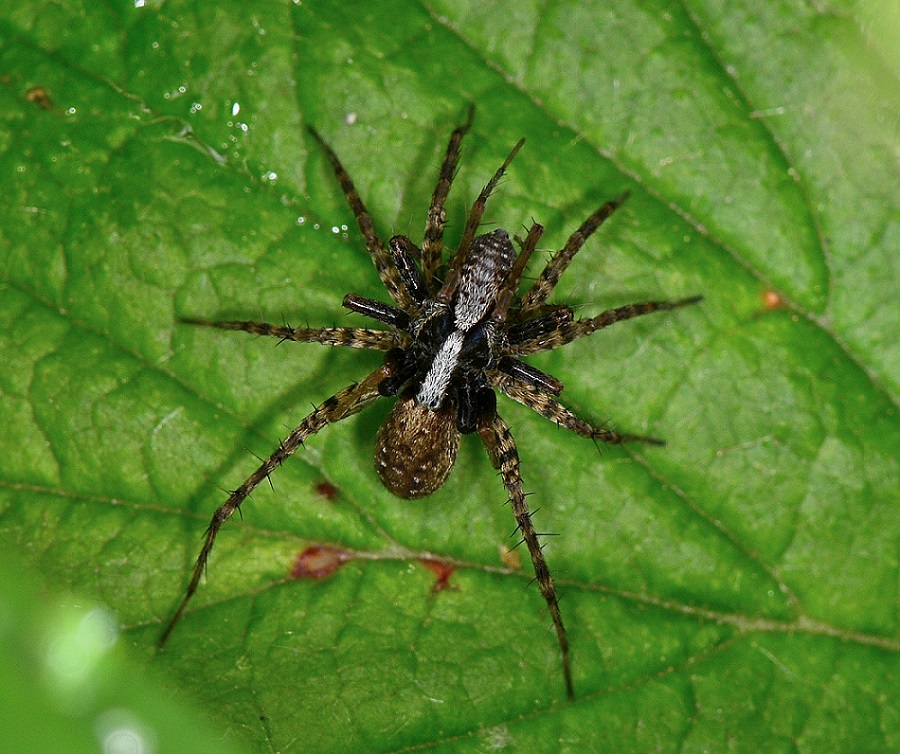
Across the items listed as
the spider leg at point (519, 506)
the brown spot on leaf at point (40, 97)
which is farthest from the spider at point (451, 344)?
the brown spot on leaf at point (40, 97)

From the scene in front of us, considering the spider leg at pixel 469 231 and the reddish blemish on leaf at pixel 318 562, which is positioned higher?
the spider leg at pixel 469 231

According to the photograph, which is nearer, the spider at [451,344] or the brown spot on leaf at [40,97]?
the spider at [451,344]

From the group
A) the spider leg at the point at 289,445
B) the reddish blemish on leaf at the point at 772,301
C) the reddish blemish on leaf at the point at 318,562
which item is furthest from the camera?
the reddish blemish on leaf at the point at 772,301

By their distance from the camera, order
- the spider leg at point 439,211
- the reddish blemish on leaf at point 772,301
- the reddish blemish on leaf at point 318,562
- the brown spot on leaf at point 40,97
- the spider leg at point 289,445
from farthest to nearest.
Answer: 1. the reddish blemish on leaf at point 772,301
2. the spider leg at point 439,211
3. the brown spot on leaf at point 40,97
4. the reddish blemish on leaf at point 318,562
5. the spider leg at point 289,445

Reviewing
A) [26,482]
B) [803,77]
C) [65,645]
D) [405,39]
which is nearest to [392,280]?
[405,39]

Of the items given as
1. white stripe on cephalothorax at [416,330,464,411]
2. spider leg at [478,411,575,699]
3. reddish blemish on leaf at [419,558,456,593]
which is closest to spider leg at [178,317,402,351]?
white stripe on cephalothorax at [416,330,464,411]

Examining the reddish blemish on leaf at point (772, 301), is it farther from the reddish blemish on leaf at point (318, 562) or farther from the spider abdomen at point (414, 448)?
the reddish blemish on leaf at point (318, 562)

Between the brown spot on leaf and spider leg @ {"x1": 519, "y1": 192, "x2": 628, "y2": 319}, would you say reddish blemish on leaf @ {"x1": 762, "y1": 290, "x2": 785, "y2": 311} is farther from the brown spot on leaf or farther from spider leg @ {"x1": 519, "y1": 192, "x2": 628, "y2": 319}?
the brown spot on leaf
